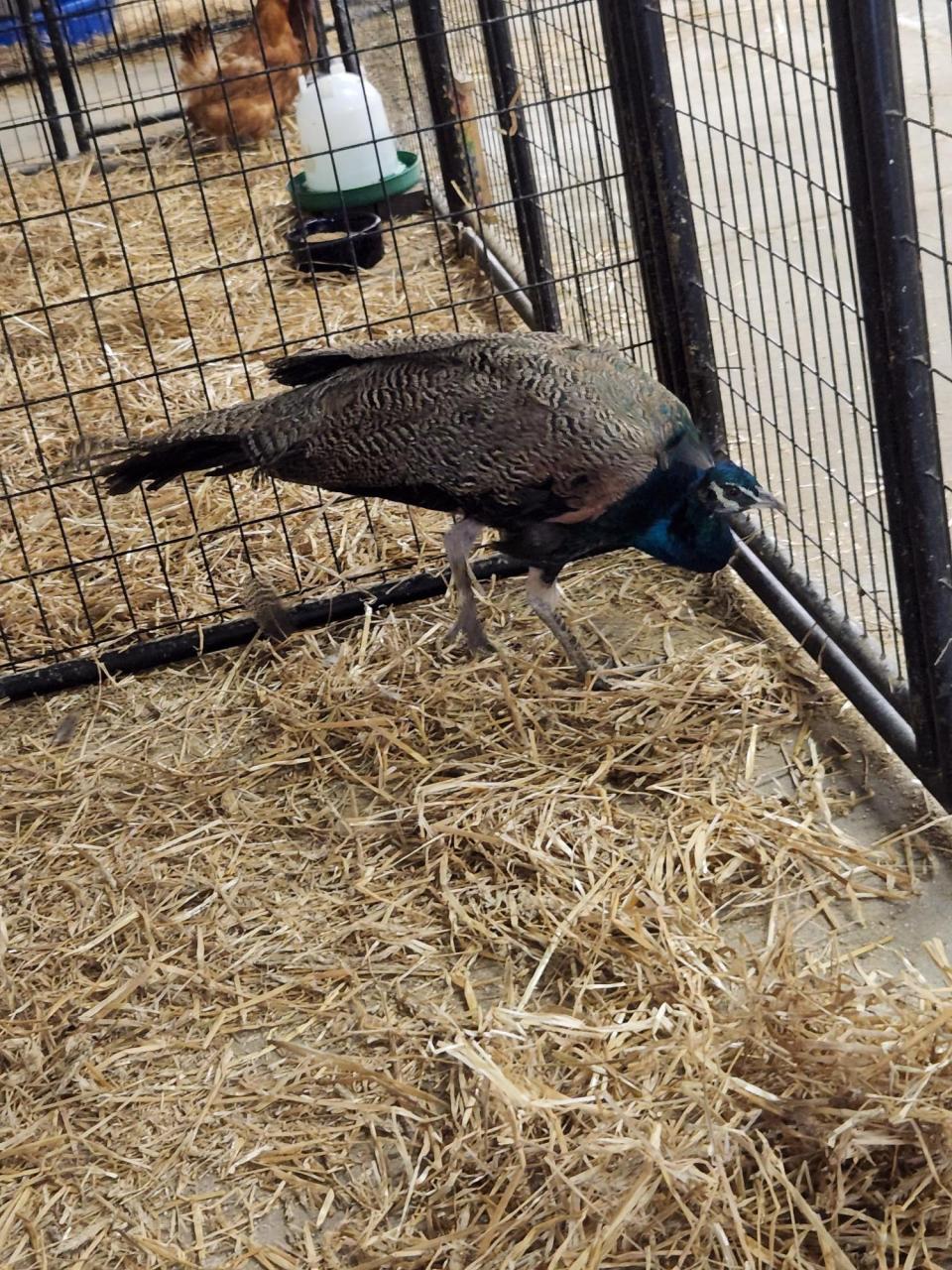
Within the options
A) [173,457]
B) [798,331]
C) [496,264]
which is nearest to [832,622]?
[798,331]

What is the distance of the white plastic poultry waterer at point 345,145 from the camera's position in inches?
202

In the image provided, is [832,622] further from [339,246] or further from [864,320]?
[339,246]

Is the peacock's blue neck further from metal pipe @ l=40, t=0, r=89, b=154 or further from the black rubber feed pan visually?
metal pipe @ l=40, t=0, r=89, b=154

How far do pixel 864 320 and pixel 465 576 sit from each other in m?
1.09

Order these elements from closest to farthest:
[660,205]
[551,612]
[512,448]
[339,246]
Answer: [512,448] < [551,612] < [660,205] < [339,246]

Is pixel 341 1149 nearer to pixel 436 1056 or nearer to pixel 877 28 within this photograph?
pixel 436 1056

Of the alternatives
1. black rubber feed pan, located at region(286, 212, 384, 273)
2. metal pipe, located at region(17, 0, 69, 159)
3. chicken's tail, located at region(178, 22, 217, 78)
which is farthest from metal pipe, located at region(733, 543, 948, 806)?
chicken's tail, located at region(178, 22, 217, 78)

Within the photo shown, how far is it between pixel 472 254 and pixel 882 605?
2673 millimetres

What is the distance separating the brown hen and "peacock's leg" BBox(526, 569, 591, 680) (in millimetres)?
4135

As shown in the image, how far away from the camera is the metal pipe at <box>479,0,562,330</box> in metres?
3.99

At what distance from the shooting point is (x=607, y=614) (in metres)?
3.39

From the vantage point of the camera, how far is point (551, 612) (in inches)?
123

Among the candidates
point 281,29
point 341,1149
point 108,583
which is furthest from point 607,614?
point 281,29

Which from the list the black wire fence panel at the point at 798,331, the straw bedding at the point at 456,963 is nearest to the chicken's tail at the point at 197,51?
the black wire fence panel at the point at 798,331
